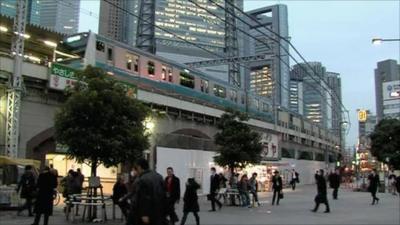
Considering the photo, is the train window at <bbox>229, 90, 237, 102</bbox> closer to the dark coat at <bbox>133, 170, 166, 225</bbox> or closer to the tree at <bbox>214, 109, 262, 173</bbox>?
the tree at <bbox>214, 109, 262, 173</bbox>

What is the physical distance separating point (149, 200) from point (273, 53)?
32.4m

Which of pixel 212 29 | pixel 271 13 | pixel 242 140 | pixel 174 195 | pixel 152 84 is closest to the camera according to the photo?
pixel 174 195

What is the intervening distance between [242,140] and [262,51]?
20.0 m

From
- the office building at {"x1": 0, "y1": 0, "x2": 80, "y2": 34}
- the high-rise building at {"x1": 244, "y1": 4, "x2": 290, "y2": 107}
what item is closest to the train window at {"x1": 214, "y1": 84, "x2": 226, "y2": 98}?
the high-rise building at {"x1": 244, "y1": 4, "x2": 290, "y2": 107}

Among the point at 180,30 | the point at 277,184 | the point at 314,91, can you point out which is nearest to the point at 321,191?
the point at 277,184

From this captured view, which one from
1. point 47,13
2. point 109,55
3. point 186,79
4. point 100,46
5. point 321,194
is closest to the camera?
point 321,194

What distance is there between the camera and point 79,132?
664 inches

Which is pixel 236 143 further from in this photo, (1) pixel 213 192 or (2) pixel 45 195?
(2) pixel 45 195

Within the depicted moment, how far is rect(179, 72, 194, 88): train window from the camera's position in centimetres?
3766

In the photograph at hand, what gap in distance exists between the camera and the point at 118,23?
6419 cm

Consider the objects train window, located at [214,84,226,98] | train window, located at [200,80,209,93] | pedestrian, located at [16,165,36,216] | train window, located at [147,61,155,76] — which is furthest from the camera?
train window, located at [214,84,226,98]

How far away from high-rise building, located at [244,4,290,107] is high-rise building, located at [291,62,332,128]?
4.57 ft

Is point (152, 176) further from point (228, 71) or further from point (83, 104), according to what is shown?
point (228, 71)

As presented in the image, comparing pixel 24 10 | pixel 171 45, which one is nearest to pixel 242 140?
pixel 24 10
